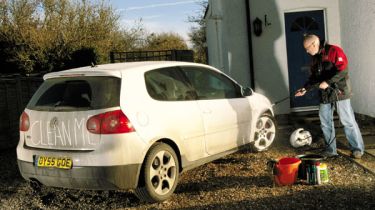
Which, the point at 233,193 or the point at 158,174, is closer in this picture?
the point at 158,174

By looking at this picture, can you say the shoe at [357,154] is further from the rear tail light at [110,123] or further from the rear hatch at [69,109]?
the rear hatch at [69,109]

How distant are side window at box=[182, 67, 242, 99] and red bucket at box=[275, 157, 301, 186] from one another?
4.64ft

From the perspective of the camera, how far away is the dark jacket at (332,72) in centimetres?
637

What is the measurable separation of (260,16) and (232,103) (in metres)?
4.90

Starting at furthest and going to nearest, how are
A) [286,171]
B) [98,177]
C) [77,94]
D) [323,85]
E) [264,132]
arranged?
1. [264,132]
2. [323,85]
3. [286,171]
4. [77,94]
5. [98,177]

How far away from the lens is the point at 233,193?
17.8ft

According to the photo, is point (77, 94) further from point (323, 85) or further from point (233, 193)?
point (323, 85)

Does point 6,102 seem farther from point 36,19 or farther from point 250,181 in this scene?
point 36,19

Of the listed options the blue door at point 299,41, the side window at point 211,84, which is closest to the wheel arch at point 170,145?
the side window at point 211,84

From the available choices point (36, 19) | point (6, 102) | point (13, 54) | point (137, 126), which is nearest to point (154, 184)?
point (137, 126)

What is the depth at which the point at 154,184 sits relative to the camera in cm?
525

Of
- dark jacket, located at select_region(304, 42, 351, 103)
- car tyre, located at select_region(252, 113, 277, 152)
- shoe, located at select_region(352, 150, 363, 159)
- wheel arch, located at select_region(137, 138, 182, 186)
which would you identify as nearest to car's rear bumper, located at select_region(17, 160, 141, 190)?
wheel arch, located at select_region(137, 138, 182, 186)

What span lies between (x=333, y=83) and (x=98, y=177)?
11.7ft

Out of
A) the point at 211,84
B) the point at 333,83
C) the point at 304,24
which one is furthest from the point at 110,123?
the point at 304,24
